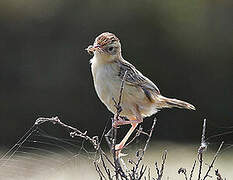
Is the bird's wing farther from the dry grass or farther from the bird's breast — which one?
the dry grass

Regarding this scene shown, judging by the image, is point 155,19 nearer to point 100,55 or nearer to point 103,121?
point 103,121

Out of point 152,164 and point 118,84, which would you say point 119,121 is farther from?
point 152,164

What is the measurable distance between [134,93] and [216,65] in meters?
7.26

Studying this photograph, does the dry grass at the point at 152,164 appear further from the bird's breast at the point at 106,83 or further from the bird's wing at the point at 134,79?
the bird's wing at the point at 134,79

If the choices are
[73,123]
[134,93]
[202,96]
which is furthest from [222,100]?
[134,93]

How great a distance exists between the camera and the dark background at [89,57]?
431 inches

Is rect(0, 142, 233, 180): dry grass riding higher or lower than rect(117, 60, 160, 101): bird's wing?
lower

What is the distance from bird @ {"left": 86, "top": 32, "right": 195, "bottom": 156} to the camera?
3.95 metres

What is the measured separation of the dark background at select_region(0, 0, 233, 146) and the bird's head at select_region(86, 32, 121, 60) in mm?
6622

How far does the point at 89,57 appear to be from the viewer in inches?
434

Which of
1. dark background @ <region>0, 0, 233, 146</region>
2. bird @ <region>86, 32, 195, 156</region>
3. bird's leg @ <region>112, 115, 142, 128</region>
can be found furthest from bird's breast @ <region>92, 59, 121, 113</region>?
dark background @ <region>0, 0, 233, 146</region>

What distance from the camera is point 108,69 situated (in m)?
4.12

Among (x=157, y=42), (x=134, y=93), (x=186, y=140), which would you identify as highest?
(x=134, y=93)

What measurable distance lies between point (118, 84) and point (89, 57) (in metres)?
7.01
